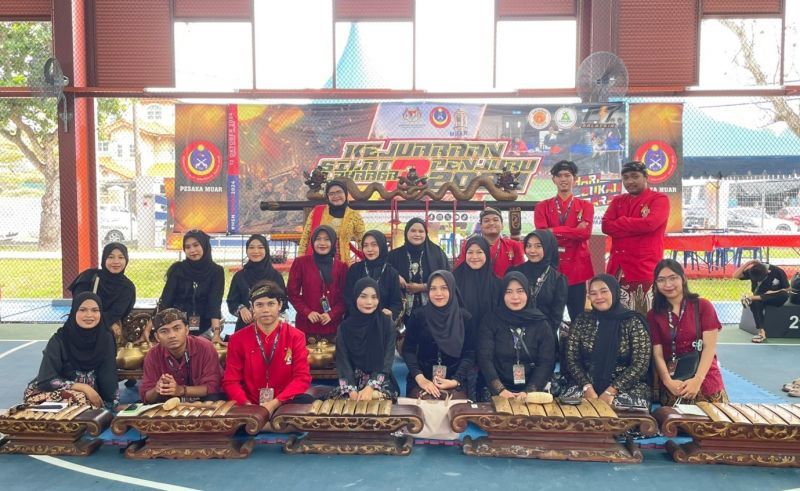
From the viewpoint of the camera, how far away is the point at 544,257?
15.9 ft

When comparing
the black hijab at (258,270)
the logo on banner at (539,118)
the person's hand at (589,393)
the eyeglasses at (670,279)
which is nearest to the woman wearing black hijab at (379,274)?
the black hijab at (258,270)

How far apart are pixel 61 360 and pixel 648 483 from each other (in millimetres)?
3964

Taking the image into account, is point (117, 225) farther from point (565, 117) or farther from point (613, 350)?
point (613, 350)

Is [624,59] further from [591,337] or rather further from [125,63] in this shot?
[125,63]

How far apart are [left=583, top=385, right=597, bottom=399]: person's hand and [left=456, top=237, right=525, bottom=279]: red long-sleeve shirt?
1.45 meters

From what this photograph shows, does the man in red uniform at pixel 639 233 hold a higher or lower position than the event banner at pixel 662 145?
lower

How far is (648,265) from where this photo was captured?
5176mm

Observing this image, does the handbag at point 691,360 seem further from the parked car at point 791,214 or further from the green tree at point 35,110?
the parked car at point 791,214

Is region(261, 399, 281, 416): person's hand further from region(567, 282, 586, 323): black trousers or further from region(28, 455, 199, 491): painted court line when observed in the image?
region(567, 282, 586, 323): black trousers

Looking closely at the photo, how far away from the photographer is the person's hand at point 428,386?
4164 mm

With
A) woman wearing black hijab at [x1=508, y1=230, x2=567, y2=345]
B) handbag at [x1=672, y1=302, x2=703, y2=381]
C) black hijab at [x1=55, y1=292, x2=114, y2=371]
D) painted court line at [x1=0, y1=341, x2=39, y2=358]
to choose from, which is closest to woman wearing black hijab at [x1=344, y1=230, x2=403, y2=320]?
Answer: woman wearing black hijab at [x1=508, y1=230, x2=567, y2=345]

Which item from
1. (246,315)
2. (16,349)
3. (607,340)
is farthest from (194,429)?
(16,349)

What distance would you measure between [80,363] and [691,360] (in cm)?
434

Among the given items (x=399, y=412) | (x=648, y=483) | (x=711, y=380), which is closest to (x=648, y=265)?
(x=711, y=380)
